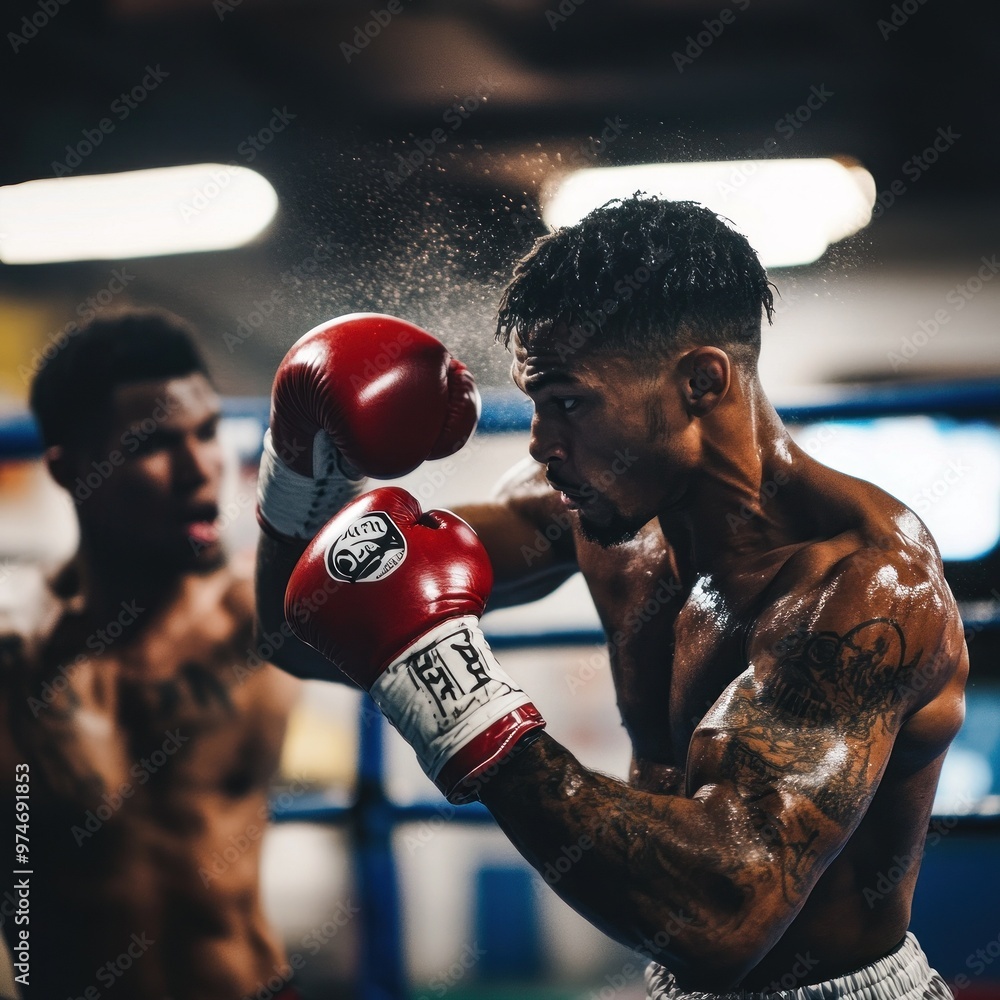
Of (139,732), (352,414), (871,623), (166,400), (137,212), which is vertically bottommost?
(139,732)

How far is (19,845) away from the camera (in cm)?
190

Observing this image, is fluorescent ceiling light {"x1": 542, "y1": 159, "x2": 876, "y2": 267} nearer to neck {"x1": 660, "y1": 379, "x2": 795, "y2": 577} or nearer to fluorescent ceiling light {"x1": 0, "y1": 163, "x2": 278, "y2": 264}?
neck {"x1": 660, "y1": 379, "x2": 795, "y2": 577}

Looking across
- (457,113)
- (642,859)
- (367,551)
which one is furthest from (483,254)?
(642,859)

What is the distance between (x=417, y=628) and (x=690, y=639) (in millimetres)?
470

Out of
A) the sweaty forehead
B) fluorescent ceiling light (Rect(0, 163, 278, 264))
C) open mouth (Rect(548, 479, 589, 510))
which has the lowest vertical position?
open mouth (Rect(548, 479, 589, 510))

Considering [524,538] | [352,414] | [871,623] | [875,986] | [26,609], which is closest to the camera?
[871,623]

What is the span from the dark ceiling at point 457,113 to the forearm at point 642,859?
3.49ft

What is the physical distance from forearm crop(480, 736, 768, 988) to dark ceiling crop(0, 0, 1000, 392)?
106 cm

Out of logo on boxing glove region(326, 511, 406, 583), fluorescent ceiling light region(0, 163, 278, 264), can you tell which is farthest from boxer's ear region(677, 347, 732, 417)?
fluorescent ceiling light region(0, 163, 278, 264)

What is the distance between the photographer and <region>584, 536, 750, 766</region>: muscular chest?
50.7 inches

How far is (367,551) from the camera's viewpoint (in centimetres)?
114

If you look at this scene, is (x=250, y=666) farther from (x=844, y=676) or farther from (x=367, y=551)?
(x=844, y=676)

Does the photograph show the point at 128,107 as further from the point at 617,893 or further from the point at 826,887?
the point at 826,887

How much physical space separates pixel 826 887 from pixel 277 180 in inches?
66.8
